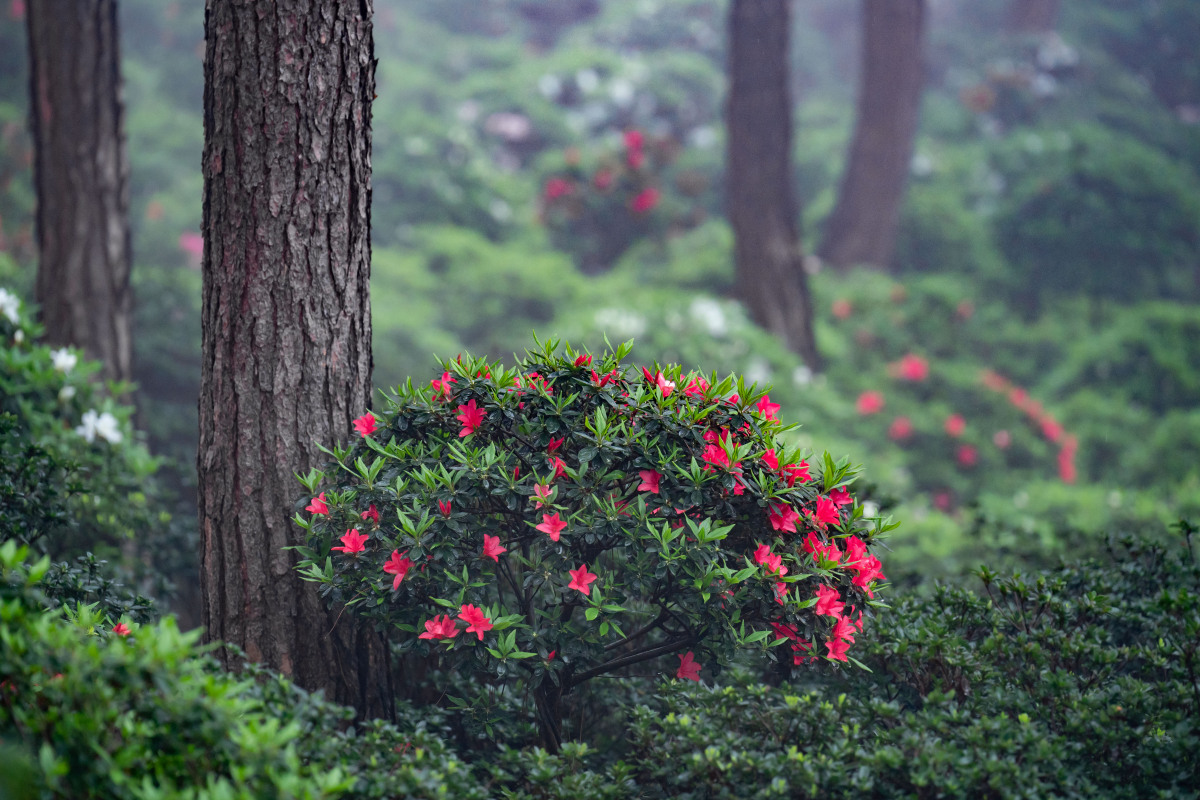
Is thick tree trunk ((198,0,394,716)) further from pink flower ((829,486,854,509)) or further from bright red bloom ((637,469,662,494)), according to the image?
pink flower ((829,486,854,509))

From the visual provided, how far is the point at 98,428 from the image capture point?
368cm

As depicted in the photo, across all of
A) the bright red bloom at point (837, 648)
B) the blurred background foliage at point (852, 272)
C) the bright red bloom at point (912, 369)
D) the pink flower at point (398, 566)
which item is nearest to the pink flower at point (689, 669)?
the bright red bloom at point (837, 648)

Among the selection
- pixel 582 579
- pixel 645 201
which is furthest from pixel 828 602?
pixel 645 201

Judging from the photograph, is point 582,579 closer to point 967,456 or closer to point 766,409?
point 766,409

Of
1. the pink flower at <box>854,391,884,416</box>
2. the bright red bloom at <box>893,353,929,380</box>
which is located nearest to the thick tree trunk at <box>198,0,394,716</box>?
the pink flower at <box>854,391,884,416</box>

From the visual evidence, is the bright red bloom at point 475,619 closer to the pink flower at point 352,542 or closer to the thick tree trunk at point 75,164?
the pink flower at point 352,542

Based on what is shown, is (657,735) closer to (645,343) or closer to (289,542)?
(289,542)

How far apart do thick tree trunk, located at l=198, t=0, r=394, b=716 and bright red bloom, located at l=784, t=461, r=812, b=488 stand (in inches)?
53.4

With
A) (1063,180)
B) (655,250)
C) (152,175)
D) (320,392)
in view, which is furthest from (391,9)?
(320,392)

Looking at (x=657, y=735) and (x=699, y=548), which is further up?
(x=699, y=548)

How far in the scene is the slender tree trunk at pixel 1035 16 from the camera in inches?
488

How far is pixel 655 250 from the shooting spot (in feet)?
29.2

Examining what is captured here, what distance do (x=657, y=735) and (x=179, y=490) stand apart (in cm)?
383

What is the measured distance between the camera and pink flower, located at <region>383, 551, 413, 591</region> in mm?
2443
